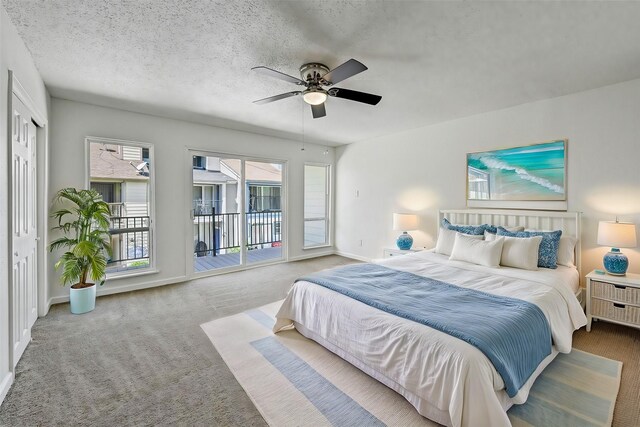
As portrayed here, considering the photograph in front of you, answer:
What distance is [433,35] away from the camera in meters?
2.24

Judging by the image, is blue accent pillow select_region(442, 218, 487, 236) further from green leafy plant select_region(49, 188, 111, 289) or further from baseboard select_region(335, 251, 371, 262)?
green leafy plant select_region(49, 188, 111, 289)

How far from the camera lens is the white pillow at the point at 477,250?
3.21 m

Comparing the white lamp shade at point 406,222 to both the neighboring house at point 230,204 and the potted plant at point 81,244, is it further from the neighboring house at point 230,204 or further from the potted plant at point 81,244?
the potted plant at point 81,244

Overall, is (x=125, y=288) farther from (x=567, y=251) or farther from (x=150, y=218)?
(x=567, y=251)

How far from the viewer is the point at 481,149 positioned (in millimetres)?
4188

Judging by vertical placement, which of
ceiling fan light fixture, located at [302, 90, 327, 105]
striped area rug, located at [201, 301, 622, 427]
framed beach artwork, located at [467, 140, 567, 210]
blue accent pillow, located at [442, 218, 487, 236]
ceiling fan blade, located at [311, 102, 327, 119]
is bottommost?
striped area rug, located at [201, 301, 622, 427]

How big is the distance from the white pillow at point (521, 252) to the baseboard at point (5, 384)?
14.5 feet

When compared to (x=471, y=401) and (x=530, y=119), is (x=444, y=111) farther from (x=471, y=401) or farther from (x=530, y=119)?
(x=471, y=401)

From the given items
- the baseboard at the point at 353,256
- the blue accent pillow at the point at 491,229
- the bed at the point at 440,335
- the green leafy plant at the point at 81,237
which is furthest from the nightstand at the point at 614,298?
the green leafy plant at the point at 81,237

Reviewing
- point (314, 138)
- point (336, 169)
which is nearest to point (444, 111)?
point (314, 138)

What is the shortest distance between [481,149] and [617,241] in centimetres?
191

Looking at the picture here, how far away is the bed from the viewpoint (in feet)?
5.04

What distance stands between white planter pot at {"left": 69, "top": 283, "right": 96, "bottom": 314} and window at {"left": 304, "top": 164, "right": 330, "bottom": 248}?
12.5ft

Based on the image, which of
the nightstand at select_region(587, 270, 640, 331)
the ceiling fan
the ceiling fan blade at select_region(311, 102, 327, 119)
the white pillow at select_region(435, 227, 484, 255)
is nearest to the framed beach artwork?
the white pillow at select_region(435, 227, 484, 255)
